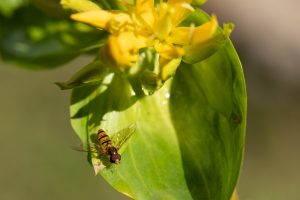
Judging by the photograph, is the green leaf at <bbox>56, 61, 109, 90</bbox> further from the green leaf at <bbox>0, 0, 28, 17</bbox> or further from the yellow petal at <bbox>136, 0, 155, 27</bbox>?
the green leaf at <bbox>0, 0, 28, 17</bbox>

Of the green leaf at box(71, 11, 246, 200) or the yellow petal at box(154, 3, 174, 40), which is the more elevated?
the yellow petal at box(154, 3, 174, 40)

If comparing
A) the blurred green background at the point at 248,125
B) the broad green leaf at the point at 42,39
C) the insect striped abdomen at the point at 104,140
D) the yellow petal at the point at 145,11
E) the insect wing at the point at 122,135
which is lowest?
the blurred green background at the point at 248,125

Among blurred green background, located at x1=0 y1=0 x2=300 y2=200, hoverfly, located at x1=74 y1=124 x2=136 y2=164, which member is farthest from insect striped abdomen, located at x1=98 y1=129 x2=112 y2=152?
blurred green background, located at x1=0 y1=0 x2=300 y2=200

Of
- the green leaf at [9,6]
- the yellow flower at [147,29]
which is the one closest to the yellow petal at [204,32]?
the yellow flower at [147,29]

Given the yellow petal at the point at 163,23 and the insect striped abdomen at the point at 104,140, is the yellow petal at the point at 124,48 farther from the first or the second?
the insect striped abdomen at the point at 104,140

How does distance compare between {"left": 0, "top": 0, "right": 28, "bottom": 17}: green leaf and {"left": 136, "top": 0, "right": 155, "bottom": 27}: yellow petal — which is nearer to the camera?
{"left": 136, "top": 0, "right": 155, "bottom": 27}: yellow petal

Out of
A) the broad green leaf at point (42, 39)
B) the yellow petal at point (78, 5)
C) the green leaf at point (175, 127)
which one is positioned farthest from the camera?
the broad green leaf at point (42, 39)

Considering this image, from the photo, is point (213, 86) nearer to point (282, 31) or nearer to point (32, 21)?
point (32, 21)
